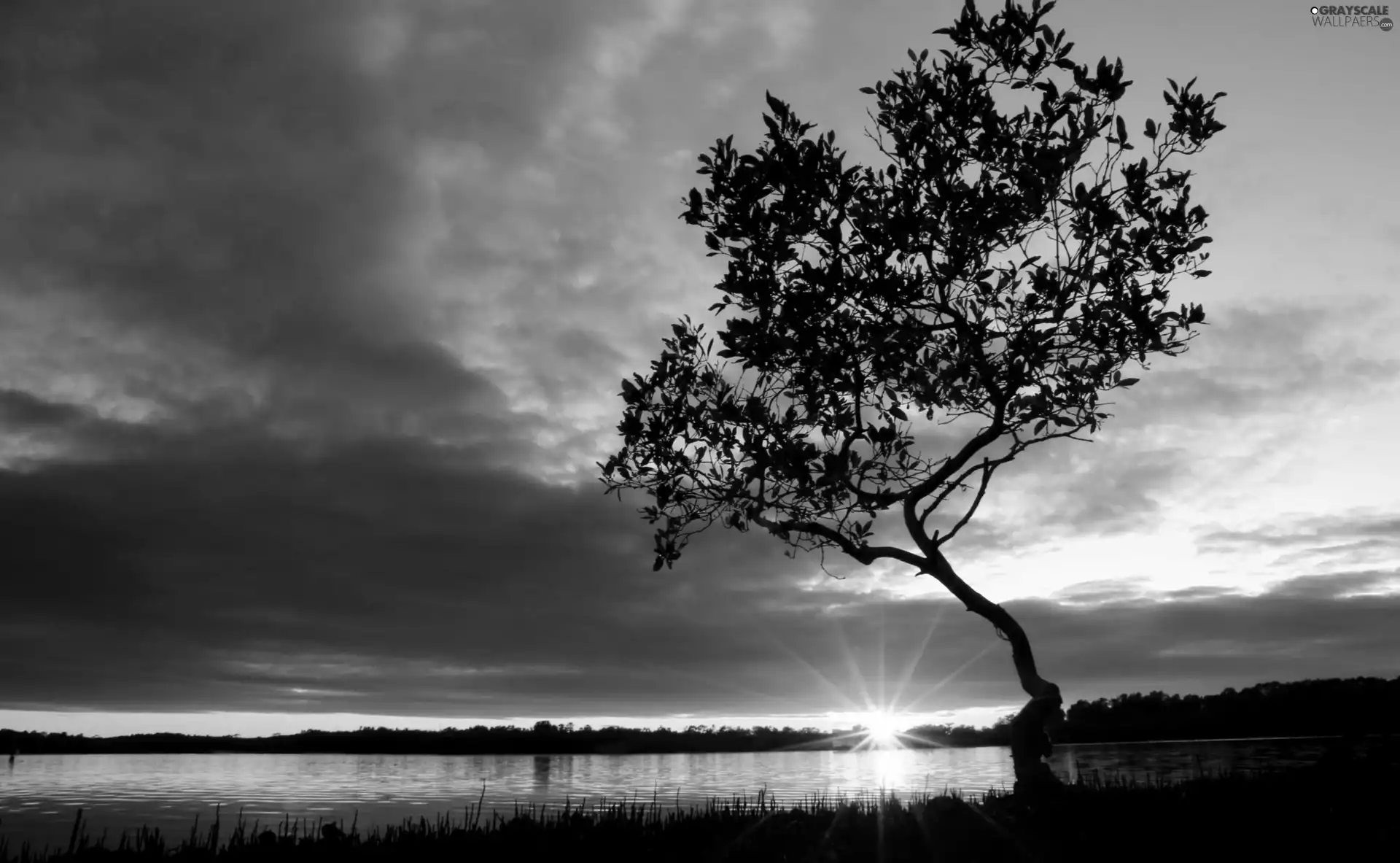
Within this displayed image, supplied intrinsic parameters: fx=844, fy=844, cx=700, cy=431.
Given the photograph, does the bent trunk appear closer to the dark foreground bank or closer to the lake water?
the dark foreground bank

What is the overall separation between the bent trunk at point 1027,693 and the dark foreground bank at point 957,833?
62 centimetres

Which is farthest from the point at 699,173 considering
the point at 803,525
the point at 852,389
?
the point at 803,525

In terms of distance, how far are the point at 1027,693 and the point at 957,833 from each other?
3616mm

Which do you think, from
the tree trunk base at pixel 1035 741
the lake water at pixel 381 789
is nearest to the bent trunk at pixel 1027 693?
the tree trunk base at pixel 1035 741

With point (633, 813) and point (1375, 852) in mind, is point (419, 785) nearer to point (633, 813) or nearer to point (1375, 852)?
point (633, 813)

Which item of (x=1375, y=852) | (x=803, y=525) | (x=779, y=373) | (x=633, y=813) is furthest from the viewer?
(x=633, y=813)

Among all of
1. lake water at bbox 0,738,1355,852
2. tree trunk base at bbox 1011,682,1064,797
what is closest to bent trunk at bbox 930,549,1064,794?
tree trunk base at bbox 1011,682,1064,797

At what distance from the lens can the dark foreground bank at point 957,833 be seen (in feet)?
49.5

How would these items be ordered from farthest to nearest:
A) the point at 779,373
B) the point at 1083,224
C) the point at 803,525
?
the point at 803,525, the point at 779,373, the point at 1083,224

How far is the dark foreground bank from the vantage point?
15.1 metres

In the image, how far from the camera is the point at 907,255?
1661 centimetres

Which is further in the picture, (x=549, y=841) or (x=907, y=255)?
(x=549, y=841)

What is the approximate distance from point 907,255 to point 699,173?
4.58 m

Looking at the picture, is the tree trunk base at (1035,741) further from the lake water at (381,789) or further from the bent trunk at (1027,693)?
the lake water at (381,789)
